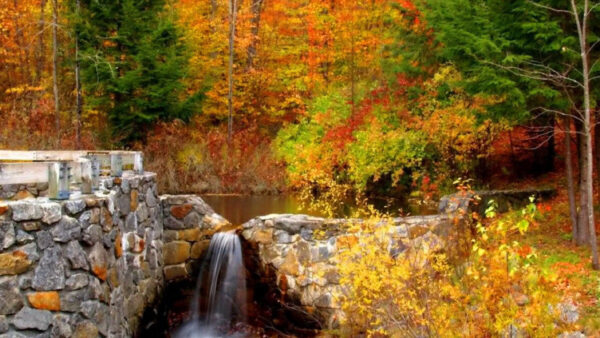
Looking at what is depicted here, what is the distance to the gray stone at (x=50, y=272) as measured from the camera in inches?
196

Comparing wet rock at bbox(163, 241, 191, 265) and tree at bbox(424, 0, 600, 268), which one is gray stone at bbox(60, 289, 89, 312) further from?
tree at bbox(424, 0, 600, 268)

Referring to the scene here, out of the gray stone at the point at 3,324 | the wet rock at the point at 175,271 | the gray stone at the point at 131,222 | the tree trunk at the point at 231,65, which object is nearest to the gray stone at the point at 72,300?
the gray stone at the point at 3,324

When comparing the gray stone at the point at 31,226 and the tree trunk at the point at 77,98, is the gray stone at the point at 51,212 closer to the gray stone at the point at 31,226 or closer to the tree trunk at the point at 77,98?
the gray stone at the point at 31,226

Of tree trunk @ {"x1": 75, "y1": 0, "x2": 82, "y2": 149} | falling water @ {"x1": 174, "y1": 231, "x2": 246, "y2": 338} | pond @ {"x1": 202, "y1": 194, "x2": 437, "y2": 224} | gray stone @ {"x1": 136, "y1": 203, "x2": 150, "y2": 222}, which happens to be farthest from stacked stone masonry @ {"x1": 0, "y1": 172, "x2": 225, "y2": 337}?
tree trunk @ {"x1": 75, "y1": 0, "x2": 82, "y2": 149}

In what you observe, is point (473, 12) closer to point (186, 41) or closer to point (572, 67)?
point (572, 67)

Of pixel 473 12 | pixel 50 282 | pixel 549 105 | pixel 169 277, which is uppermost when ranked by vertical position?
pixel 473 12

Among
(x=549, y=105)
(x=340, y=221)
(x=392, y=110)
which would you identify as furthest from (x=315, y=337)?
(x=392, y=110)

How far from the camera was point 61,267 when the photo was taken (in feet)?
16.7

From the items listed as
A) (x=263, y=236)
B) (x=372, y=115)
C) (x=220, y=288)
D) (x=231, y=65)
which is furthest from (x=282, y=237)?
(x=231, y=65)

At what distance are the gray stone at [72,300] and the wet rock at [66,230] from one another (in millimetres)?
531

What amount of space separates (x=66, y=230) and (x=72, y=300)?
0.70 metres

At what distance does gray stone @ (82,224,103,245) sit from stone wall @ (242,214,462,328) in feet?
13.1

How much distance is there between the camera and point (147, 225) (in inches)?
344

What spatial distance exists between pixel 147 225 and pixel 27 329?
3858 millimetres
